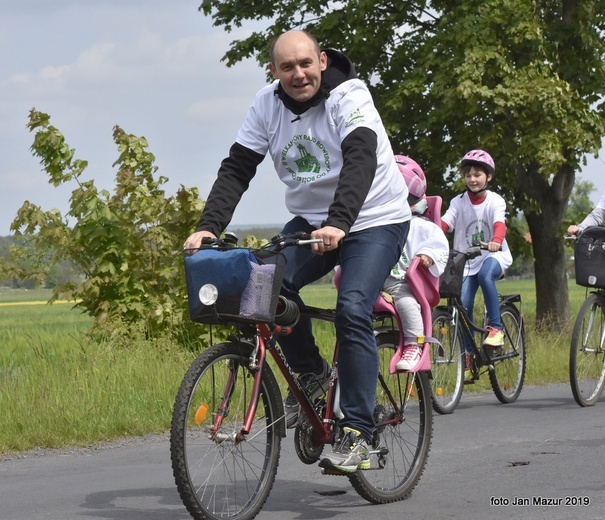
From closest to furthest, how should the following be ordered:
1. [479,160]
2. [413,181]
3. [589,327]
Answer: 1. [413,181]
2. [589,327]
3. [479,160]

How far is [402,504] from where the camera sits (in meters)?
5.70

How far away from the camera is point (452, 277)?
9531 mm

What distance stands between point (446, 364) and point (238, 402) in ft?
16.1

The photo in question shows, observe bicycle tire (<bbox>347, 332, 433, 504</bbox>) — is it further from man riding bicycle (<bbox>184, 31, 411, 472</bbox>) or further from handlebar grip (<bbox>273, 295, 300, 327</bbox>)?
handlebar grip (<bbox>273, 295, 300, 327</bbox>)

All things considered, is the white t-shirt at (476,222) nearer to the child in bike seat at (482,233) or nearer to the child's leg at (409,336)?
the child in bike seat at (482,233)

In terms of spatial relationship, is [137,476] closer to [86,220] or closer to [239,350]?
[239,350]

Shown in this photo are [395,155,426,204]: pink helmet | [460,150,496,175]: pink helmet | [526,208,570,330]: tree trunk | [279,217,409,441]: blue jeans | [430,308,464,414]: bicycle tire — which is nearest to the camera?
[279,217,409,441]: blue jeans

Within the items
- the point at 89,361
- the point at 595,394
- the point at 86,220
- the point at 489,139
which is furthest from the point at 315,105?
the point at 489,139

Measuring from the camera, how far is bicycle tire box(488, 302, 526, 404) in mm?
10180

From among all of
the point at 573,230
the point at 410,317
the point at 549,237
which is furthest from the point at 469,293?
the point at 549,237

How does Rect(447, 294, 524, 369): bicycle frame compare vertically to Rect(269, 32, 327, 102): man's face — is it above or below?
below

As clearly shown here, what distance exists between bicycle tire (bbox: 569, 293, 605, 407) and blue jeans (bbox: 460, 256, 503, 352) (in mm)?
789

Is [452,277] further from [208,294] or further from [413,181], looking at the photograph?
[208,294]

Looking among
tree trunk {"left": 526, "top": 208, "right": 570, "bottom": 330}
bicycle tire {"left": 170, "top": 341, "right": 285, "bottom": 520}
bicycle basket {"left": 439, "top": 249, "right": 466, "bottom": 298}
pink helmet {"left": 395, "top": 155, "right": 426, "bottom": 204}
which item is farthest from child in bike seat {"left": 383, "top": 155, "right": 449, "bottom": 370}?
tree trunk {"left": 526, "top": 208, "right": 570, "bottom": 330}
